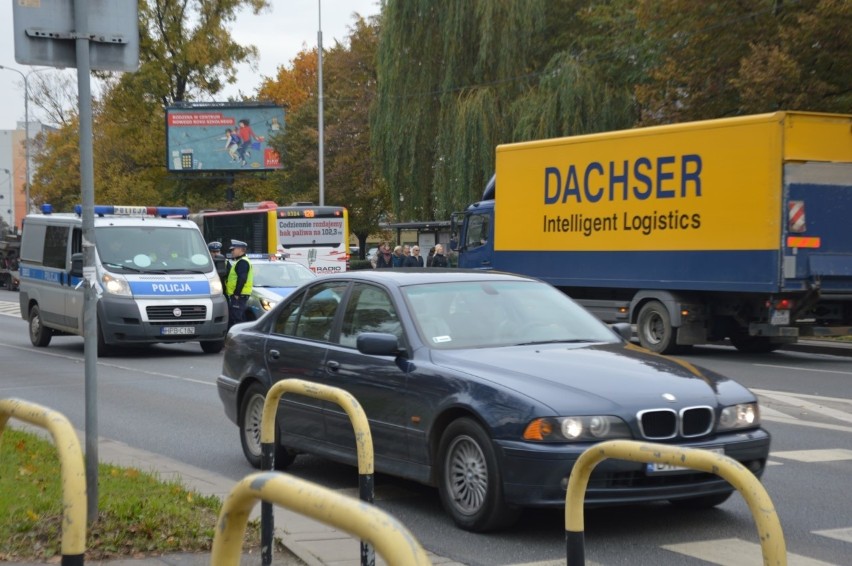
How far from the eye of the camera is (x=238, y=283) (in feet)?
66.8

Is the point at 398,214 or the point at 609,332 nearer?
the point at 609,332

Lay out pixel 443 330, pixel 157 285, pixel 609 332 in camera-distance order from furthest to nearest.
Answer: pixel 157 285 → pixel 609 332 → pixel 443 330

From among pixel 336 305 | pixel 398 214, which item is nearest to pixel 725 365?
pixel 336 305

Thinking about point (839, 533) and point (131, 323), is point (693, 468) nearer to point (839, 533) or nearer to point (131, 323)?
point (839, 533)

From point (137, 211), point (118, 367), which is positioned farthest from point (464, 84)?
point (118, 367)

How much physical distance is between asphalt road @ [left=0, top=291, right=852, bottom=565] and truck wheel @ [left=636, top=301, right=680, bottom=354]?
62cm

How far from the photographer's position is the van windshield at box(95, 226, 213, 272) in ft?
65.5

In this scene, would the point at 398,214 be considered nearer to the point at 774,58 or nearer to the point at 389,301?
the point at 774,58

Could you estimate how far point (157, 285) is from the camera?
1978 centimetres

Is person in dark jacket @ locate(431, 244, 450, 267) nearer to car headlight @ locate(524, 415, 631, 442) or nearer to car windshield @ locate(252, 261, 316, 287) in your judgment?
car windshield @ locate(252, 261, 316, 287)

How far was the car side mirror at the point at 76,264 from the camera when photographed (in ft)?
61.6

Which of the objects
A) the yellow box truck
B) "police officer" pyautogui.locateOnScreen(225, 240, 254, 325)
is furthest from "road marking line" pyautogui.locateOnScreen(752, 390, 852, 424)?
"police officer" pyautogui.locateOnScreen(225, 240, 254, 325)

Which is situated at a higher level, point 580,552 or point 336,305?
point 336,305

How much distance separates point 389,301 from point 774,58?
669 inches
